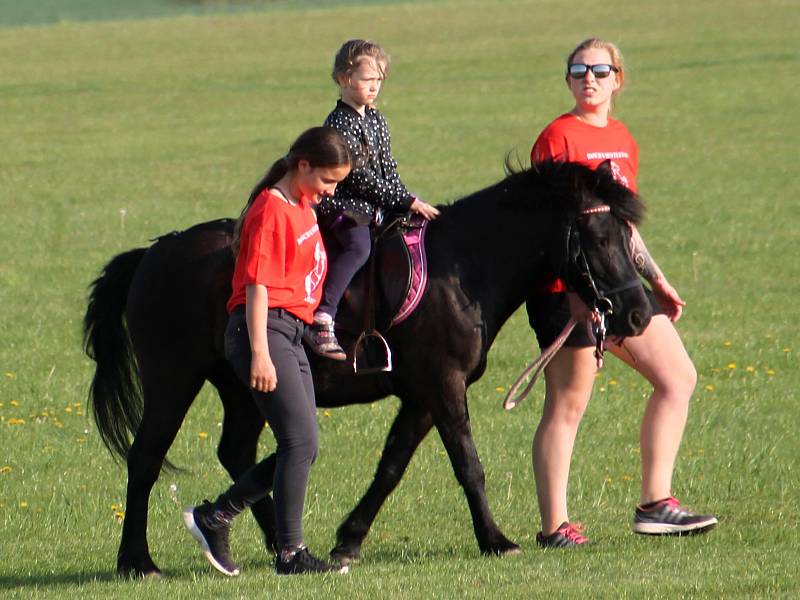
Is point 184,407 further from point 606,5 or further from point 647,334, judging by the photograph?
point 606,5

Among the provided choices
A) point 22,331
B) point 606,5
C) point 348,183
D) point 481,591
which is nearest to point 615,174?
point 348,183

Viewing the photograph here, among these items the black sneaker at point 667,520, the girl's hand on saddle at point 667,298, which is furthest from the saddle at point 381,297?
the black sneaker at point 667,520

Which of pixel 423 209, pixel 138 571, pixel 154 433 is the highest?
pixel 423 209

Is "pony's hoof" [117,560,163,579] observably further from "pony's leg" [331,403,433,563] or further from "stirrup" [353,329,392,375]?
"stirrup" [353,329,392,375]

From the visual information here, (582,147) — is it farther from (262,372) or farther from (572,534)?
(262,372)

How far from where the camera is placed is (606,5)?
5722 centimetres

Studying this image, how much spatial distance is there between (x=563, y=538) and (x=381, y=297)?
1.44 metres

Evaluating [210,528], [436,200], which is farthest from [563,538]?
[436,200]

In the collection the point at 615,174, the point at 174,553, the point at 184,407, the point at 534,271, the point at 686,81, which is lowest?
the point at 174,553

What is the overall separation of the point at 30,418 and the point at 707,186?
14.3m

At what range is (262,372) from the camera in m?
6.09

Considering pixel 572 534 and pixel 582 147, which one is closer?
pixel 582 147

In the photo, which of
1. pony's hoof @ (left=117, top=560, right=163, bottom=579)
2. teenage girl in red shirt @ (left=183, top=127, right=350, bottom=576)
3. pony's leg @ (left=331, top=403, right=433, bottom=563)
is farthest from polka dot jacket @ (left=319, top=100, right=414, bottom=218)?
pony's hoof @ (left=117, top=560, right=163, bottom=579)

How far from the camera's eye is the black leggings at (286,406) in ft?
20.4
